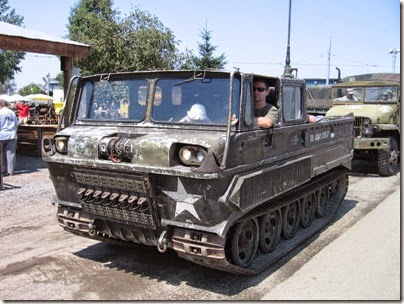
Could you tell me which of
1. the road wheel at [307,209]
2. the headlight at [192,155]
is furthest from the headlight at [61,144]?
the road wheel at [307,209]

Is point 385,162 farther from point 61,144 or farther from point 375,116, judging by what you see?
point 61,144

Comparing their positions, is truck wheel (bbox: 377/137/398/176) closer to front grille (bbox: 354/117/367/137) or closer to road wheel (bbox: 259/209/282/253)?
front grille (bbox: 354/117/367/137)

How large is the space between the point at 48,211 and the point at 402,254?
520 centimetres

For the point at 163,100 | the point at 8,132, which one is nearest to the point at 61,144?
the point at 163,100

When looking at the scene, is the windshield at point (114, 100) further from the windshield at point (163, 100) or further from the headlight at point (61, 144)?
the headlight at point (61, 144)

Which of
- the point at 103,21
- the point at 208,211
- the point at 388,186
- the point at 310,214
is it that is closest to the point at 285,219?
the point at 310,214

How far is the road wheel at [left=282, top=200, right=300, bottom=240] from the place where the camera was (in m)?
6.06

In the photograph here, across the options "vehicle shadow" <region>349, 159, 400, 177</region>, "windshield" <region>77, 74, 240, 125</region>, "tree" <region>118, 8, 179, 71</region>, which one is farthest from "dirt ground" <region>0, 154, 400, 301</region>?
"tree" <region>118, 8, 179, 71</region>

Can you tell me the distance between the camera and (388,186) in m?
10.1

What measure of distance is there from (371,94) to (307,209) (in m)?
6.65

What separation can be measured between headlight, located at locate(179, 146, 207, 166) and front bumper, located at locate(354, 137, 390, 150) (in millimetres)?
7755

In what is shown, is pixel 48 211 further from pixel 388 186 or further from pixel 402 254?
pixel 388 186

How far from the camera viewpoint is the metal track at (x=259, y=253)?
4.26 metres

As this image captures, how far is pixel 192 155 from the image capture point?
13.7 feet
